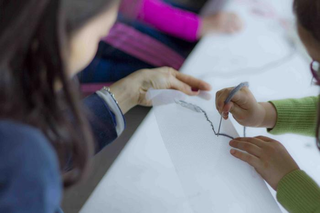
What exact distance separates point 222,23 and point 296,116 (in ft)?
1.39

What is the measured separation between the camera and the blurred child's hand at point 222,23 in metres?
1.03

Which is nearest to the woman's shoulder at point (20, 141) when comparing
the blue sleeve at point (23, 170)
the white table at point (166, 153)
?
the blue sleeve at point (23, 170)

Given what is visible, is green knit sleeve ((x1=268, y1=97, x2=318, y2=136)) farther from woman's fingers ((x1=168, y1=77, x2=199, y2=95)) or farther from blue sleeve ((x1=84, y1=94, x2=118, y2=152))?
blue sleeve ((x1=84, y1=94, x2=118, y2=152))

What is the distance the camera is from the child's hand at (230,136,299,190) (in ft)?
2.01

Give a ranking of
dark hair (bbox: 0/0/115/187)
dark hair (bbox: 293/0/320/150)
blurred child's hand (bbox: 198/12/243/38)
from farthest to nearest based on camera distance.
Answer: blurred child's hand (bbox: 198/12/243/38), dark hair (bbox: 293/0/320/150), dark hair (bbox: 0/0/115/187)

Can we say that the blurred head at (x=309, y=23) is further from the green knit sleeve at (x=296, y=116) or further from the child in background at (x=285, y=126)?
the green knit sleeve at (x=296, y=116)

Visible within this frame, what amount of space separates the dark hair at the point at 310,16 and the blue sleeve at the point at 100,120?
341 millimetres

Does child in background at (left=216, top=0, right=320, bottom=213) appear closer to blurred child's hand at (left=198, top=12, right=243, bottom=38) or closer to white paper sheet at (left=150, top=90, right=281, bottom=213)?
white paper sheet at (left=150, top=90, right=281, bottom=213)

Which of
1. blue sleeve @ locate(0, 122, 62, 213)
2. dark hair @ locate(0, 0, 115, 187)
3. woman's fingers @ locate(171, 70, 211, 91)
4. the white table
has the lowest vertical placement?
the white table

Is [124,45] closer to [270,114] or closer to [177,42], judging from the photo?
[177,42]

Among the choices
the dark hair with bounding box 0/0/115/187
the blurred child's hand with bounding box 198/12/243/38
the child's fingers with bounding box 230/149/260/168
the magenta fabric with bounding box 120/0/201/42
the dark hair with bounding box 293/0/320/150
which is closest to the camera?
the dark hair with bounding box 0/0/115/187

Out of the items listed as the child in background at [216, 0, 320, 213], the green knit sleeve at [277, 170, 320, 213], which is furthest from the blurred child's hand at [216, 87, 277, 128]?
the green knit sleeve at [277, 170, 320, 213]

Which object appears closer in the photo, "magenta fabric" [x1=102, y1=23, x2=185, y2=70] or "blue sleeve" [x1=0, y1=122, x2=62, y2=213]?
"blue sleeve" [x1=0, y1=122, x2=62, y2=213]

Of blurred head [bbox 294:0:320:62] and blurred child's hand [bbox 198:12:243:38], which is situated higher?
blurred head [bbox 294:0:320:62]
